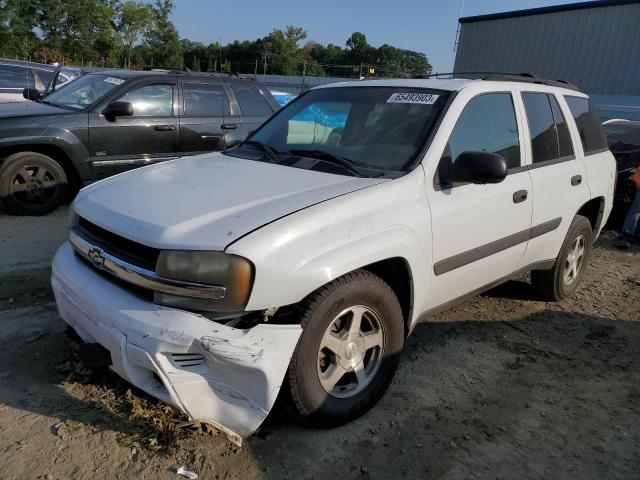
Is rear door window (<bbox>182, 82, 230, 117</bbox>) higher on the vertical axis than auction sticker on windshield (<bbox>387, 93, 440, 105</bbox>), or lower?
lower

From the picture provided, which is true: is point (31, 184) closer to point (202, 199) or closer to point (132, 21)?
point (202, 199)

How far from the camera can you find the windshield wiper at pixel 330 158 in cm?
290

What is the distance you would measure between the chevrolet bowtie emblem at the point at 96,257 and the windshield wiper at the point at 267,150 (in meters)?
1.20

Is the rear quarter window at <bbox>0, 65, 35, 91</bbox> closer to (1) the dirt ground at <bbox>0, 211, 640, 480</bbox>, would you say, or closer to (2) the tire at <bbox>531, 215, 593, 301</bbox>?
(1) the dirt ground at <bbox>0, 211, 640, 480</bbox>

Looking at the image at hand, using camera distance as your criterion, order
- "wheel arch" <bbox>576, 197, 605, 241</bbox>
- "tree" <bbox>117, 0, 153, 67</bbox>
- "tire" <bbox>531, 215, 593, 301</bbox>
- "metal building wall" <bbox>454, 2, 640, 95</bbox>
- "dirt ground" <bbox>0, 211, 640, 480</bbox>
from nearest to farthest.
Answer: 1. "dirt ground" <bbox>0, 211, 640, 480</bbox>
2. "tire" <bbox>531, 215, 593, 301</bbox>
3. "wheel arch" <bbox>576, 197, 605, 241</bbox>
4. "metal building wall" <bbox>454, 2, 640, 95</bbox>
5. "tree" <bbox>117, 0, 153, 67</bbox>

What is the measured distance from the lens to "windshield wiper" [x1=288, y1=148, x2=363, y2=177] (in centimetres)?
290

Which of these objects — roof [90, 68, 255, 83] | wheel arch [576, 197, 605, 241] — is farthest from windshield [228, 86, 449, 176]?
roof [90, 68, 255, 83]

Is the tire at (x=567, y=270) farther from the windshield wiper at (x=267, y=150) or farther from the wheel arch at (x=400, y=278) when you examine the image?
the windshield wiper at (x=267, y=150)

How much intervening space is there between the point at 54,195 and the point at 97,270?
156 inches

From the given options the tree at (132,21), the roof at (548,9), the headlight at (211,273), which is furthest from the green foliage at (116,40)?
the headlight at (211,273)

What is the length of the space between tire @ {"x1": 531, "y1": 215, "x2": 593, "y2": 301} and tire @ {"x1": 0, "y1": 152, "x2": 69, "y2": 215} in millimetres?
5146

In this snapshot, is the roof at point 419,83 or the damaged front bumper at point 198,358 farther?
the roof at point 419,83

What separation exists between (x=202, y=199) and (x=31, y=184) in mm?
4264

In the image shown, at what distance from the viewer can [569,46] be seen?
18.2m
